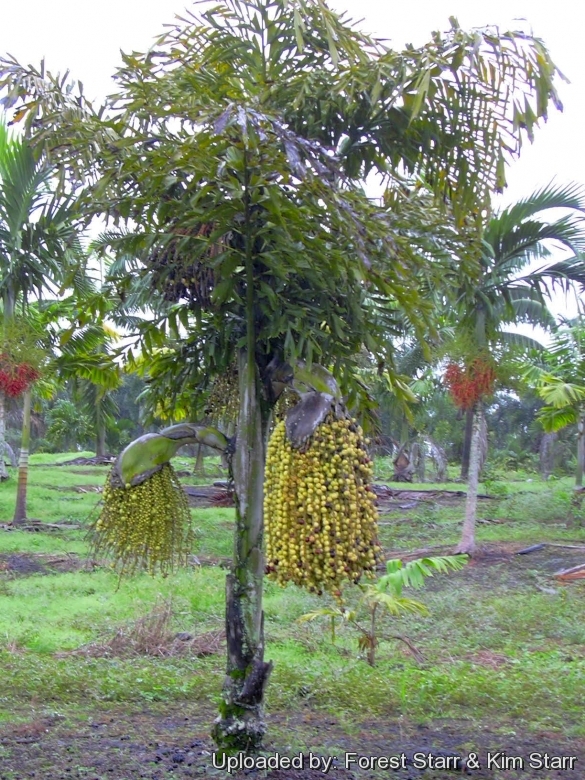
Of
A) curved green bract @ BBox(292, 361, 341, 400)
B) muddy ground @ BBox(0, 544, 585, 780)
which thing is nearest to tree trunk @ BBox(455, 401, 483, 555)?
muddy ground @ BBox(0, 544, 585, 780)

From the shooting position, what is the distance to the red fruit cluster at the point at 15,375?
11.1 meters

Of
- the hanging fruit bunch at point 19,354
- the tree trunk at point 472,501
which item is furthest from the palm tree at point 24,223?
the tree trunk at point 472,501

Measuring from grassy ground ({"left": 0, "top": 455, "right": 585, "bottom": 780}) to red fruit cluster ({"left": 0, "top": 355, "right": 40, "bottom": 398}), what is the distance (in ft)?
7.38

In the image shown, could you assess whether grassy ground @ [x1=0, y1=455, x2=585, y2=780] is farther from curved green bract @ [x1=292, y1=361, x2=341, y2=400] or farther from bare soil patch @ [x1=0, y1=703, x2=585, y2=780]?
curved green bract @ [x1=292, y1=361, x2=341, y2=400]

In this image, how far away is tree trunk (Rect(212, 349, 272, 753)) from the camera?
3.78 meters

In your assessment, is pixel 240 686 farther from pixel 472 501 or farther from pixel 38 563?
pixel 472 501

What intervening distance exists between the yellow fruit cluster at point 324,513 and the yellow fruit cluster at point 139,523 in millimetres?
874

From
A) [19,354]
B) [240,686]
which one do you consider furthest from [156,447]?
[19,354]

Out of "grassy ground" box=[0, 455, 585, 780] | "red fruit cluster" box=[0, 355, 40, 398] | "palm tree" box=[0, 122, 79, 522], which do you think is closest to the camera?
"grassy ground" box=[0, 455, 585, 780]

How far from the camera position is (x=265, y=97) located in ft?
13.3

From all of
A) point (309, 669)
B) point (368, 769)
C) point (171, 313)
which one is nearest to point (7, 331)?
point (309, 669)

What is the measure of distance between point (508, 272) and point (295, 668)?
615 centimetres

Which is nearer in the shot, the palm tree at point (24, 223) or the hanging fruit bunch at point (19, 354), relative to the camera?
the palm tree at point (24, 223)

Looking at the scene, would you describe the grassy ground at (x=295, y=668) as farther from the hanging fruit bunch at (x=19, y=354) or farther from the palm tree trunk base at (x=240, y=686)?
the hanging fruit bunch at (x=19, y=354)
